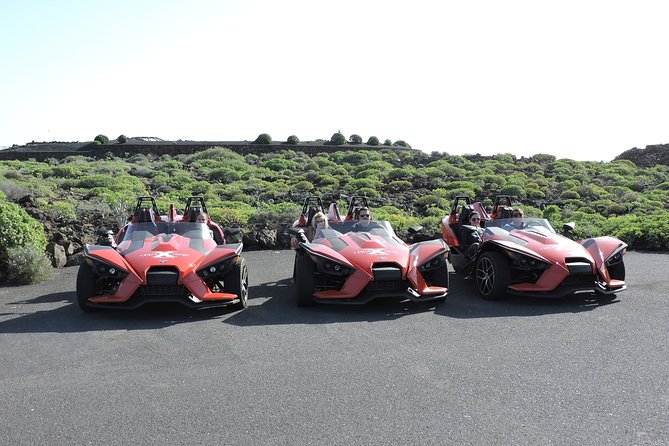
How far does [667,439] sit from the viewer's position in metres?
4.11

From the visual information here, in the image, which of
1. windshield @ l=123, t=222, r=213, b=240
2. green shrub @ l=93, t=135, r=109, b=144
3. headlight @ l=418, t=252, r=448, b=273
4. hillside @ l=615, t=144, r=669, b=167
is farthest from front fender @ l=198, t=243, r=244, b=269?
green shrub @ l=93, t=135, r=109, b=144

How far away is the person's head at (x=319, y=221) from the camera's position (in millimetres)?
10548

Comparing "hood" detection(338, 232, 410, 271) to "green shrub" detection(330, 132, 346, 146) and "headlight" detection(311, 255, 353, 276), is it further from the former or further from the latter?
"green shrub" detection(330, 132, 346, 146)

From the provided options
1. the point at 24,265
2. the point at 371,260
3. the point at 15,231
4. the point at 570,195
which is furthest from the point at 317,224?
the point at 570,195

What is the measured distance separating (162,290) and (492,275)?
474 centimetres

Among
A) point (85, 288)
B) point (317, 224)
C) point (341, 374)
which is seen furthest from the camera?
point (317, 224)

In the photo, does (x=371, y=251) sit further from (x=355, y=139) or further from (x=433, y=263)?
(x=355, y=139)

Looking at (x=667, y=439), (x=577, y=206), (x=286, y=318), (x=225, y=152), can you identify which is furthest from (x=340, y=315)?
(x=225, y=152)

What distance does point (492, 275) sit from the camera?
9055 millimetres

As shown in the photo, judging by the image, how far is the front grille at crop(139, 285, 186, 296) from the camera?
7891 mm

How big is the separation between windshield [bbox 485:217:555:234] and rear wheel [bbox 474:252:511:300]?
51.1 inches

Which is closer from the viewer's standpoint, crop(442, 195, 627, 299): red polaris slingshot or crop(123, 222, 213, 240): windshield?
crop(442, 195, 627, 299): red polaris slingshot

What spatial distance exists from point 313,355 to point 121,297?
Answer: 3032 mm

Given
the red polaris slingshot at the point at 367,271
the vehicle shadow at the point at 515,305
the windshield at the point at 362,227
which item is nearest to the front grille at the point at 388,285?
the red polaris slingshot at the point at 367,271
